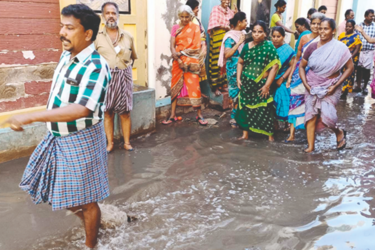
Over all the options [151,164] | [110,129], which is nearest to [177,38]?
[110,129]

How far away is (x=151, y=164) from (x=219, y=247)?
188 cm

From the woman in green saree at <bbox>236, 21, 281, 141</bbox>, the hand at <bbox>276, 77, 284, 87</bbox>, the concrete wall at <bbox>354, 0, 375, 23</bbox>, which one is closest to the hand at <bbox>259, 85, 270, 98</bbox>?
the woman in green saree at <bbox>236, 21, 281, 141</bbox>

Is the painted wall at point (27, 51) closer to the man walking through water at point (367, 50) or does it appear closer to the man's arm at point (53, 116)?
the man's arm at point (53, 116)

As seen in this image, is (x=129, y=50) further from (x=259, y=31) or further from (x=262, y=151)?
(x=262, y=151)

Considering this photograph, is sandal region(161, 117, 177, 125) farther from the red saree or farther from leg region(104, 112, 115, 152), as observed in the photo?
leg region(104, 112, 115, 152)

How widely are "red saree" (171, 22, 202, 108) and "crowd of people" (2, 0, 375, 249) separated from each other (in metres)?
0.02

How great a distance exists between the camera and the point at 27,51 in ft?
15.2

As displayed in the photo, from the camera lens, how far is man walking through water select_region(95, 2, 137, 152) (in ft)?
14.6

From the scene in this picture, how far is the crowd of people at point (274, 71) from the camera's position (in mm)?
4738

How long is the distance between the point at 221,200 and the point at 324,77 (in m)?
2.28

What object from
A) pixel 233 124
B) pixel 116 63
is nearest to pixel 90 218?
pixel 116 63

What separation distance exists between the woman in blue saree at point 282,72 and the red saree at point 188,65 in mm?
1277

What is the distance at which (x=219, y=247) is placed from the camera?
2.85m

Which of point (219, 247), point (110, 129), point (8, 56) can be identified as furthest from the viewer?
point (110, 129)
